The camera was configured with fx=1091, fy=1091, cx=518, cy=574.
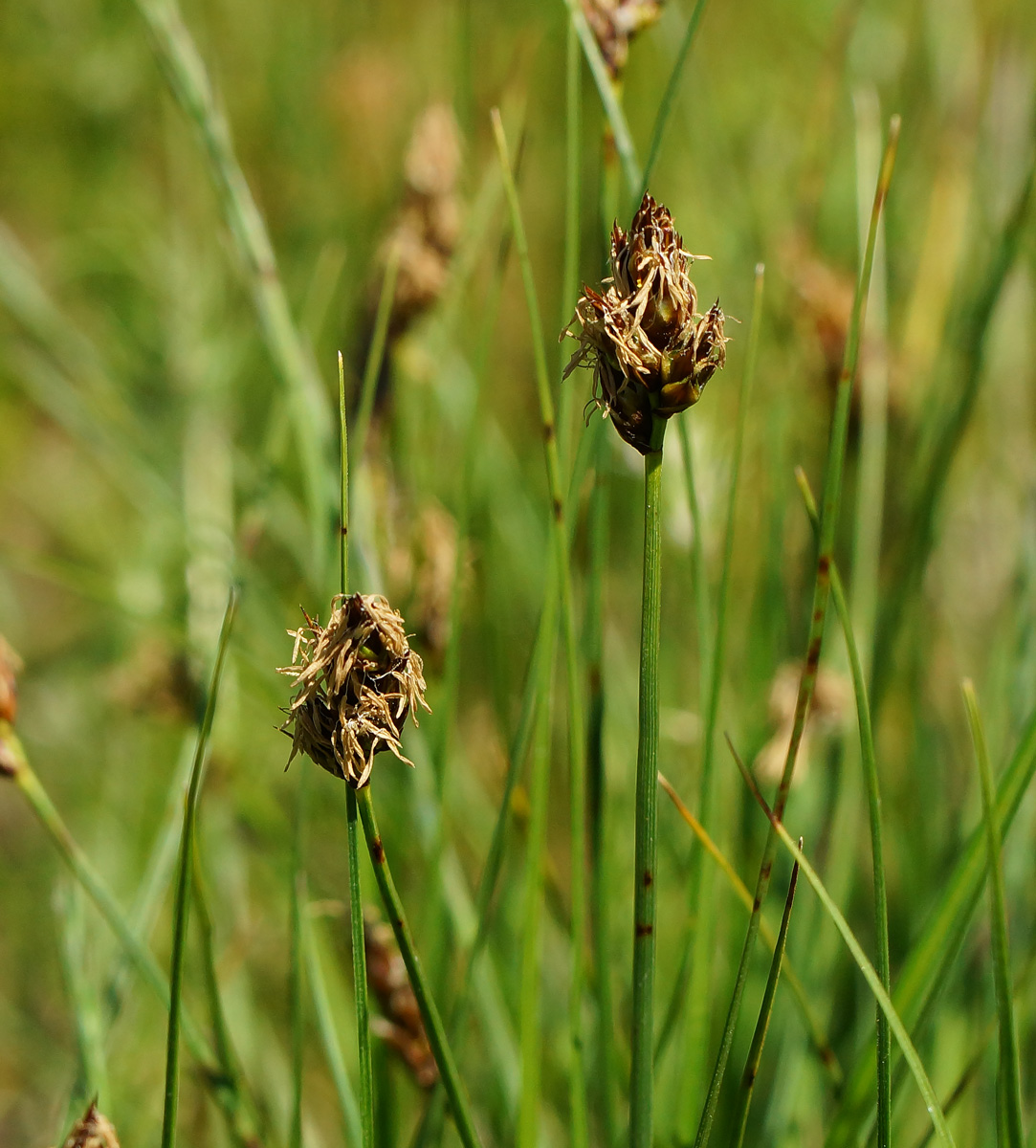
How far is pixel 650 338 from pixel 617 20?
0.80 ft

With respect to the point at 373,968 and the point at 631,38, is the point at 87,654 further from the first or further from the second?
the point at 631,38

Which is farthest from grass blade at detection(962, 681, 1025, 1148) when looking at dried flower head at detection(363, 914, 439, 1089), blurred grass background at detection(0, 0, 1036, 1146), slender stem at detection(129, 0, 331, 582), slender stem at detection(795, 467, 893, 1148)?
slender stem at detection(129, 0, 331, 582)

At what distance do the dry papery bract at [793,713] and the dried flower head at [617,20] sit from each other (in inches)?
15.4

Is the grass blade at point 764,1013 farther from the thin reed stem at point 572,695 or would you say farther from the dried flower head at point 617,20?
the dried flower head at point 617,20

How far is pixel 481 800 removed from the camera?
98cm

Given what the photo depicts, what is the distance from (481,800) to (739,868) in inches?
12.4

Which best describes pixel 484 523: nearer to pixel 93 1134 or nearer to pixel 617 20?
pixel 617 20

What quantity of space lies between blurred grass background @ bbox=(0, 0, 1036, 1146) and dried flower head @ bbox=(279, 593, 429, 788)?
22 cm

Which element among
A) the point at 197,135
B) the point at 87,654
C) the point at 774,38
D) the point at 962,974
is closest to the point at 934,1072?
the point at 962,974

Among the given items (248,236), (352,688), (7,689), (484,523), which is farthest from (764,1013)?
(484,523)

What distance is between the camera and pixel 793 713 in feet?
2.31

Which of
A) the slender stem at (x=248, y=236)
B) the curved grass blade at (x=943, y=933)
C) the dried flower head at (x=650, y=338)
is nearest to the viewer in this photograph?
the dried flower head at (x=650, y=338)

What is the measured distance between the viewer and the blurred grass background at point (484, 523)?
73 cm

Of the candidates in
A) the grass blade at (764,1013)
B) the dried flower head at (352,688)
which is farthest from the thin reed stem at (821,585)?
the dried flower head at (352,688)
